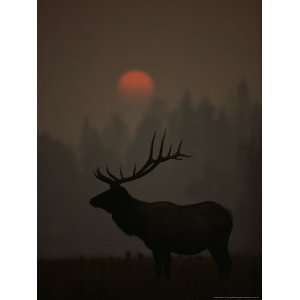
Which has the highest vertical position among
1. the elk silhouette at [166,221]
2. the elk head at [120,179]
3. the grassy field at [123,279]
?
the elk head at [120,179]

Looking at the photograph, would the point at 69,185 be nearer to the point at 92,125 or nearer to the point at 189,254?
the point at 92,125

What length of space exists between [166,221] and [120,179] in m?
0.34

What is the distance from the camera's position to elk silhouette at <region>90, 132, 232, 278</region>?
124 inches

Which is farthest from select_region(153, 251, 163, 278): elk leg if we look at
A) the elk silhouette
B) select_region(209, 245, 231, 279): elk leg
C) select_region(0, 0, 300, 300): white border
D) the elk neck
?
select_region(0, 0, 300, 300): white border

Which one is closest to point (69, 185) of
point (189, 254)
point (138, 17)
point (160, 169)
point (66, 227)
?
point (66, 227)

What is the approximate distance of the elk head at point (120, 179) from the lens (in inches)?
123

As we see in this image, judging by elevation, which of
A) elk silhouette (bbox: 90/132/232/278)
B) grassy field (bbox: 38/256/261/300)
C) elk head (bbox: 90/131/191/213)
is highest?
elk head (bbox: 90/131/191/213)
